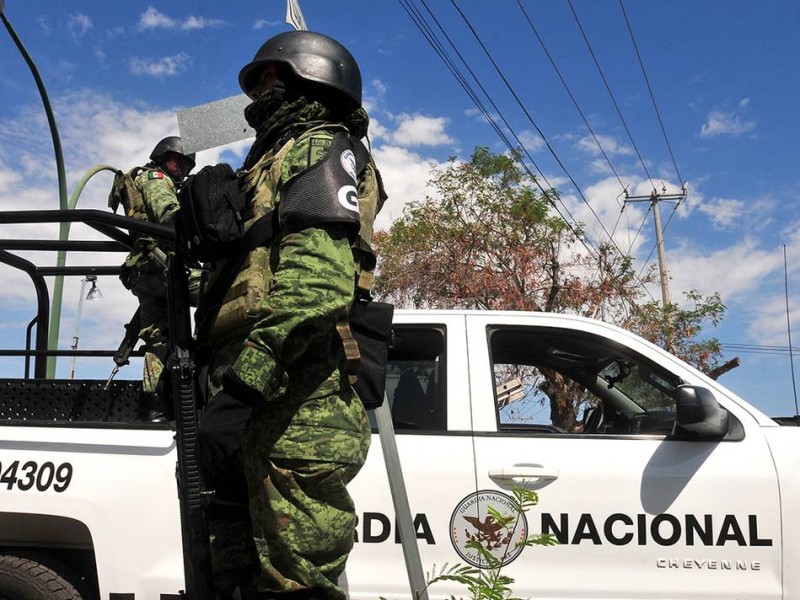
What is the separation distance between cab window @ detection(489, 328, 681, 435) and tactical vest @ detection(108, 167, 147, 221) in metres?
1.91

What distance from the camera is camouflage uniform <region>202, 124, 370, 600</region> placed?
1.73 m

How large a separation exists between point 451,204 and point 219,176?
522 inches

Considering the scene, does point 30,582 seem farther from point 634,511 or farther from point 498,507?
point 634,511

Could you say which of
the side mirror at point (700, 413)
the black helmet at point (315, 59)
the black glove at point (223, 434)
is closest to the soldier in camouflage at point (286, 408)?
the black glove at point (223, 434)

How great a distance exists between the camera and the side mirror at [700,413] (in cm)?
273

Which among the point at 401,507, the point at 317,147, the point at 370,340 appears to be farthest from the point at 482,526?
the point at 317,147

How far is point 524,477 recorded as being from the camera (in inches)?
111

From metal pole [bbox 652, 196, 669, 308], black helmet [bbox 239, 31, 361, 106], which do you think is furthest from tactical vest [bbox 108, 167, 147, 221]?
metal pole [bbox 652, 196, 669, 308]

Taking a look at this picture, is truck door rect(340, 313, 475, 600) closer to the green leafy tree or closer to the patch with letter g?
the patch with letter g

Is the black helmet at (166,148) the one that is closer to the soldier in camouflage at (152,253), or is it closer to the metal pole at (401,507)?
the soldier in camouflage at (152,253)

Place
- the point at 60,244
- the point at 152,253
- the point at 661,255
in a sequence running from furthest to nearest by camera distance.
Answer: the point at 661,255 → the point at 152,253 → the point at 60,244

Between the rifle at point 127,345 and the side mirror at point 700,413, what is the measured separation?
8.04 feet

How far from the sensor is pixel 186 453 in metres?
1.92

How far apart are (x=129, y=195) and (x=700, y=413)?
2906mm
